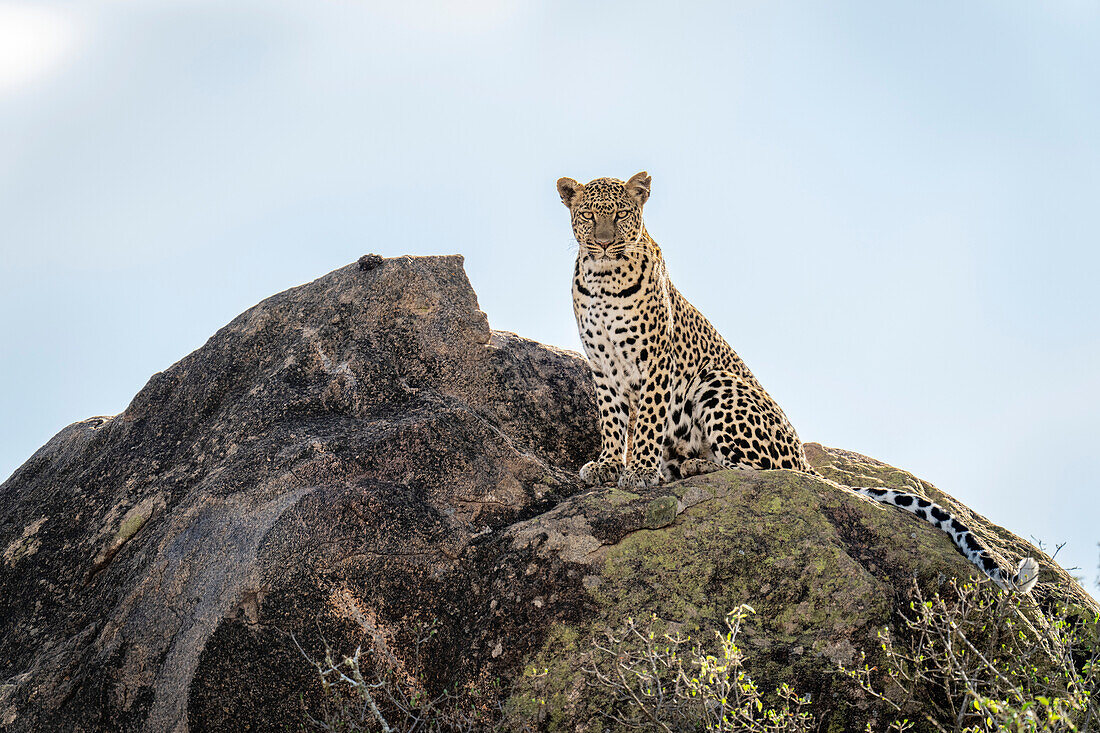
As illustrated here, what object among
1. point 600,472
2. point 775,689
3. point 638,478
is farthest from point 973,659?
point 600,472

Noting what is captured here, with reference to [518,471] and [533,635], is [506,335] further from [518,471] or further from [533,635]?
[533,635]

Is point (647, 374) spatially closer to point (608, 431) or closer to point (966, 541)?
point (608, 431)

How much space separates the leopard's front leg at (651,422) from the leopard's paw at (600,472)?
137 millimetres

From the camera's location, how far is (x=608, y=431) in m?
9.44

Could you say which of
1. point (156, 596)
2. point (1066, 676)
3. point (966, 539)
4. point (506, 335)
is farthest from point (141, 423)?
point (1066, 676)

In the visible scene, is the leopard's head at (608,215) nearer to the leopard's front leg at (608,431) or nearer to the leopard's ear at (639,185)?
the leopard's ear at (639,185)

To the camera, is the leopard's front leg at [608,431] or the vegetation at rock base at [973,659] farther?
the leopard's front leg at [608,431]

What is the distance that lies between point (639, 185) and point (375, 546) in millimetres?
4751

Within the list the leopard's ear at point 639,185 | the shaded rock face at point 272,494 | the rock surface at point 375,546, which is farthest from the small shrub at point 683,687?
the leopard's ear at point 639,185

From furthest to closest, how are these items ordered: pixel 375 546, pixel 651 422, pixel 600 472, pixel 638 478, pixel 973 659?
1. pixel 651 422
2. pixel 600 472
3. pixel 638 478
4. pixel 375 546
5. pixel 973 659

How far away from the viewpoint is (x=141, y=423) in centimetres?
964

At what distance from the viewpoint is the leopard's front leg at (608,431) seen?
29.8 ft

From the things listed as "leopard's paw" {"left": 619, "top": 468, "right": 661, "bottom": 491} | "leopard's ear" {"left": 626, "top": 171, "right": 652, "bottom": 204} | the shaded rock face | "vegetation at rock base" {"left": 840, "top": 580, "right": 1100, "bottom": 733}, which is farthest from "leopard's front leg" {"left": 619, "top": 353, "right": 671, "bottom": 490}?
"vegetation at rock base" {"left": 840, "top": 580, "right": 1100, "bottom": 733}

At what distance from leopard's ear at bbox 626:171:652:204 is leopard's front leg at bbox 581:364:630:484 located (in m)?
1.81
